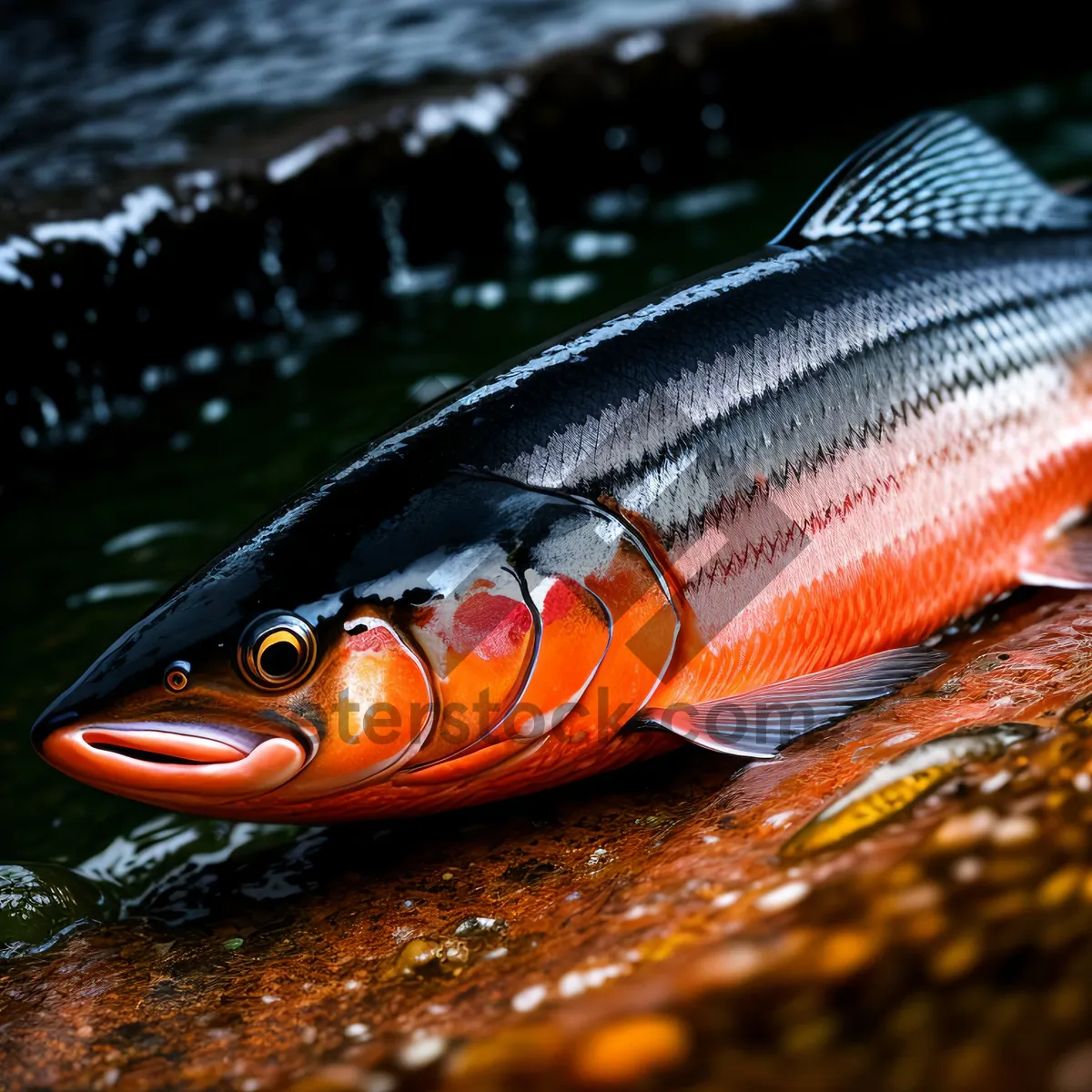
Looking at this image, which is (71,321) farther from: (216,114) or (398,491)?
(398,491)

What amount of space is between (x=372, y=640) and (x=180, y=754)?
0.39m

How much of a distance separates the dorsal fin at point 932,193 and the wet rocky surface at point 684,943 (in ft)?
3.77

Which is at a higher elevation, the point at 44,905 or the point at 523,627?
the point at 523,627

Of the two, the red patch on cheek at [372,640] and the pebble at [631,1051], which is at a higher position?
the red patch on cheek at [372,640]

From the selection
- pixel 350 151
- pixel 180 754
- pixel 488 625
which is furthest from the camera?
pixel 350 151

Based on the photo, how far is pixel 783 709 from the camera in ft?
8.25

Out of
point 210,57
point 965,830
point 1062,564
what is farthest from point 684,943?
point 210,57

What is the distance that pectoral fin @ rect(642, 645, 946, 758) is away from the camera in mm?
2447

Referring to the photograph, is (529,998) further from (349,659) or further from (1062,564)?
(1062,564)

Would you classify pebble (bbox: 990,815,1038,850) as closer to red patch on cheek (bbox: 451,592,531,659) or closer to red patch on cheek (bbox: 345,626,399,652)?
red patch on cheek (bbox: 451,592,531,659)

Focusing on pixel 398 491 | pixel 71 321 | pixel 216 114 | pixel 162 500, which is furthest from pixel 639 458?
pixel 216 114

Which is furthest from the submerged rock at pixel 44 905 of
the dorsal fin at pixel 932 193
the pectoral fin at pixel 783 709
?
the dorsal fin at pixel 932 193

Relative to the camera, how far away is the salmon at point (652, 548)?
7.36 feet

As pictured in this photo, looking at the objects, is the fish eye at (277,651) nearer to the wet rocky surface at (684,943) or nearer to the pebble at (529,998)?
the wet rocky surface at (684,943)
